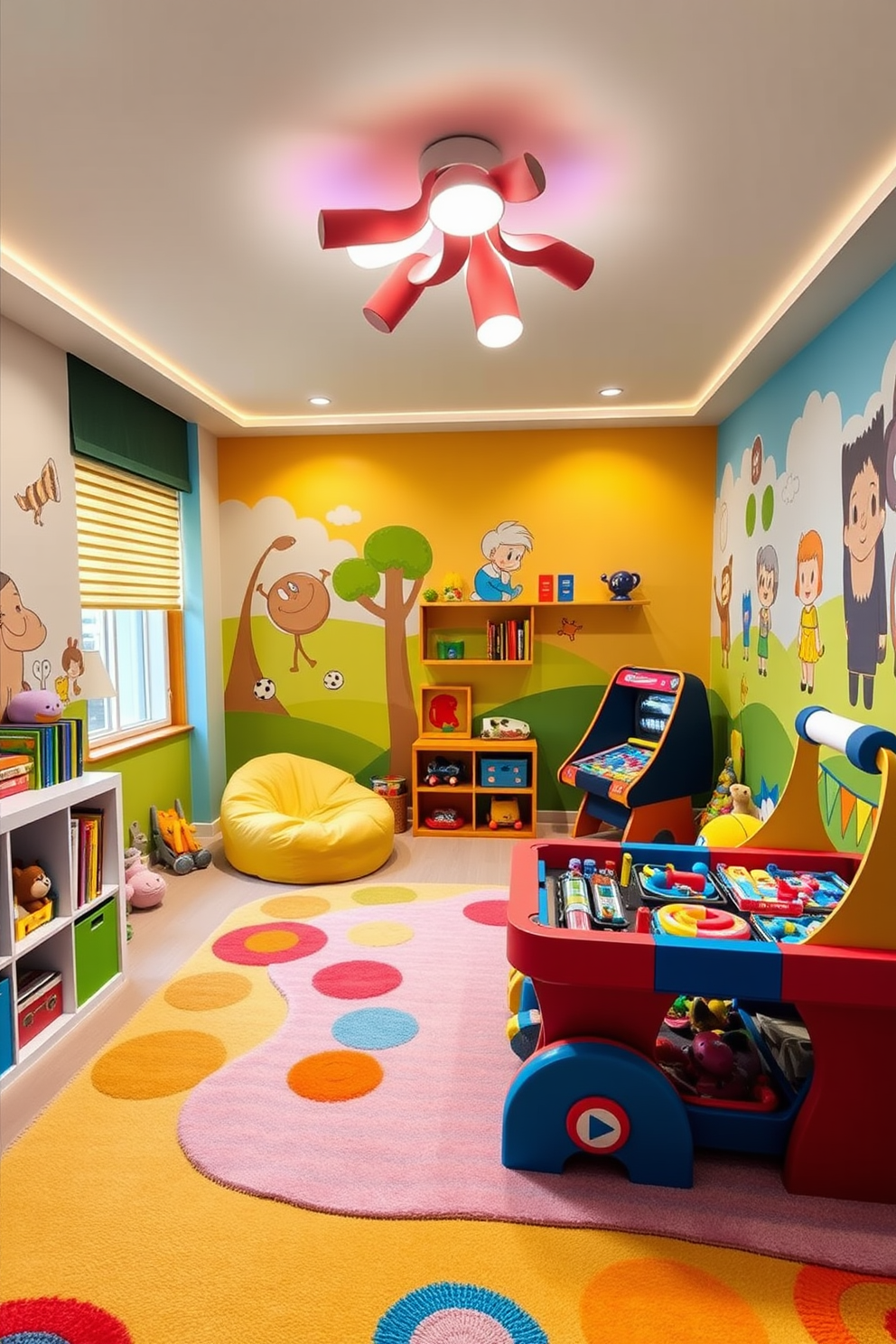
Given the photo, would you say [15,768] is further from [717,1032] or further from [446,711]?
[446,711]

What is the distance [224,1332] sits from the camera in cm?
142

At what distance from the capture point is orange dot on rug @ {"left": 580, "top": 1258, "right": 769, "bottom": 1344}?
4.71ft

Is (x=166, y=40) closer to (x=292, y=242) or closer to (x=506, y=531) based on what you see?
(x=292, y=242)

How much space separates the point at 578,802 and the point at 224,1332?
3.65 meters

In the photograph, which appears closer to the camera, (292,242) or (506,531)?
(292,242)

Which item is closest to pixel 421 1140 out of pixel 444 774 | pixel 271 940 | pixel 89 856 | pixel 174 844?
pixel 271 940

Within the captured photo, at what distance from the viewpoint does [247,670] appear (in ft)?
16.1

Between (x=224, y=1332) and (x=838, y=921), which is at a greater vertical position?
(x=838, y=921)

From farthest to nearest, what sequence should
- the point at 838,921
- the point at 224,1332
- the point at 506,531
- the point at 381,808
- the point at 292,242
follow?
the point at 506,531, the point at 381,808, the point at 292,242, the point at 838,921, the point at 224,1332

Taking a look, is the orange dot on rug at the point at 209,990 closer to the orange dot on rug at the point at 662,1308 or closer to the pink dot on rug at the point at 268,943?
the pink dot on rug at the point at 268,943

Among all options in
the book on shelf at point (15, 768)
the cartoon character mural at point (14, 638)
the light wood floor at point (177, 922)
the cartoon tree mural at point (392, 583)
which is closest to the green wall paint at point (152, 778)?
the light wood floor at point (177, 922)

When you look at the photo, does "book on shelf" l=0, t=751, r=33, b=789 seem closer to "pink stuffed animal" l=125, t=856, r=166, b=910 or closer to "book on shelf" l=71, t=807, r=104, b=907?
"book on shelf" l=71, t=807, r=104, b=907

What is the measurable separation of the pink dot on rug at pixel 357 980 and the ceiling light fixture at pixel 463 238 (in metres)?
2.18

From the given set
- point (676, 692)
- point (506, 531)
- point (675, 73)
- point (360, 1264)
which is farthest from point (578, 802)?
point (675, 73)
